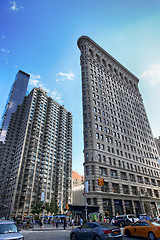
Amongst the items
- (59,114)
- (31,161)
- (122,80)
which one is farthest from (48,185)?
(122,80)

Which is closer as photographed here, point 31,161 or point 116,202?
point 116,202

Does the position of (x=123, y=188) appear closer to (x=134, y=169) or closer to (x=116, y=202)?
(x=116, y=202)

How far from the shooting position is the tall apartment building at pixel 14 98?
118 metres

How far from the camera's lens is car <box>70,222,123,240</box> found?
32.5 ft

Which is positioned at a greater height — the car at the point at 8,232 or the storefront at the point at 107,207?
the storefront at the point at 107,207

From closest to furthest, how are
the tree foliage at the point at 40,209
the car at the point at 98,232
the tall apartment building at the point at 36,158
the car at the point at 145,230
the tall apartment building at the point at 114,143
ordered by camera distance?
1. the car at the point at 98,232
2. the car at the point at 145,230
3. the tall apartment building at the point at 114,143
4. the tree foliage at the point at 40,209
5. the tall apartment building at the point at 36,158

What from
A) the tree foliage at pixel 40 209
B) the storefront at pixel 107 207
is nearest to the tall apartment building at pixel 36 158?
the tree foliage at pixel 40 209

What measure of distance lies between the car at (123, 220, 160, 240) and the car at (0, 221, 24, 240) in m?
9.38

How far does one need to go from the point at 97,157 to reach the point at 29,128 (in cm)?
6226

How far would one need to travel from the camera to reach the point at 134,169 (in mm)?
48719

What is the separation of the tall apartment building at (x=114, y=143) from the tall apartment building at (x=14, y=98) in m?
82.6

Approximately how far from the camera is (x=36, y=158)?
86.5 metres

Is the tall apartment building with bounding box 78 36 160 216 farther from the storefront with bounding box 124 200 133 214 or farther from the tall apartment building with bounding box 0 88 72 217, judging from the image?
the tall apartment building with bounding box 0 88 72 217

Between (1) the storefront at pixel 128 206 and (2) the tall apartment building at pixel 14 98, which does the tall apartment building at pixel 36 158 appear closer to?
(2) the tall apartment building at pixel 14 98
